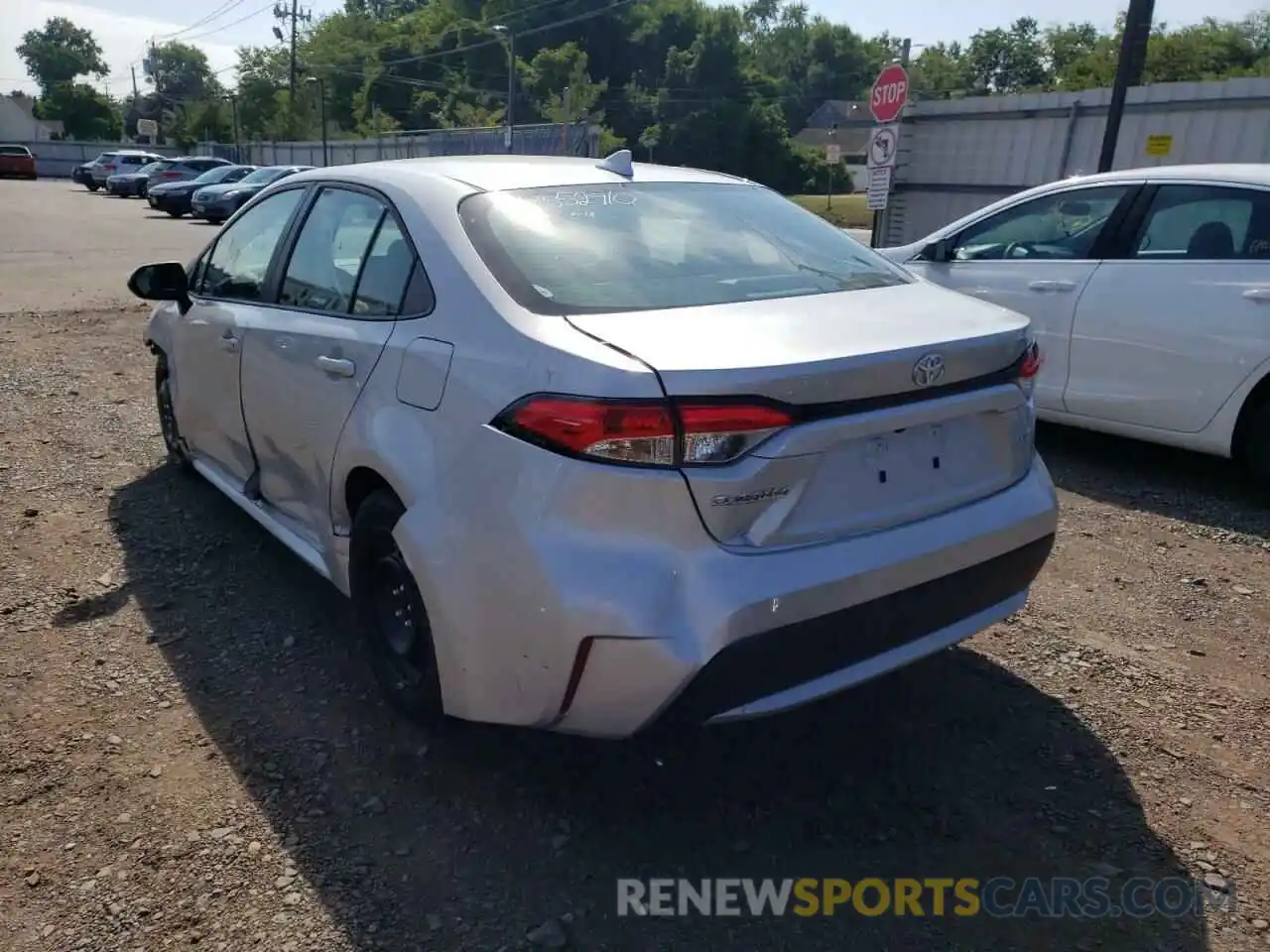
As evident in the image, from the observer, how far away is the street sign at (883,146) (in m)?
10.6

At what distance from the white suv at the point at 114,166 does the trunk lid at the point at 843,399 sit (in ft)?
143

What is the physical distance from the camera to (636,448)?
2.22m

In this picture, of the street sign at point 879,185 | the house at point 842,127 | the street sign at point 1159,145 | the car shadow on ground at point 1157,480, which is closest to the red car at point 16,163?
the street sign at point 879,185

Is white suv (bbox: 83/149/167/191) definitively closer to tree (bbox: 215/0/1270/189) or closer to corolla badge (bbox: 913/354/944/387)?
tree (bbox: 215/0/1270/189)

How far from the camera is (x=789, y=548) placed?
2.32 m

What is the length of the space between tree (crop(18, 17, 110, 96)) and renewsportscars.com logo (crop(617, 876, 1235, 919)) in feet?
410

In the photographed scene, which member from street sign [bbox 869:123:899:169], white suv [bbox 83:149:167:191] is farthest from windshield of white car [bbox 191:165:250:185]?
street sign [bbox 869:123:899:169]

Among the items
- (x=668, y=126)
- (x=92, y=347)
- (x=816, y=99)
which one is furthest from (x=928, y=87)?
(x=92, y=347)

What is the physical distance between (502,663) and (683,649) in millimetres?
478

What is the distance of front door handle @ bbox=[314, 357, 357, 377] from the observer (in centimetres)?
298

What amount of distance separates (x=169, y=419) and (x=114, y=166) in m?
42.5

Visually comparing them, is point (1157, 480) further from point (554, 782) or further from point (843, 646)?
point (554, 782)

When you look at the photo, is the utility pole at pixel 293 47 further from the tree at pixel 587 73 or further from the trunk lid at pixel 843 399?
the trunk lid at pixel 843 399

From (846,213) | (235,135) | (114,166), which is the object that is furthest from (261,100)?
(846,213)
